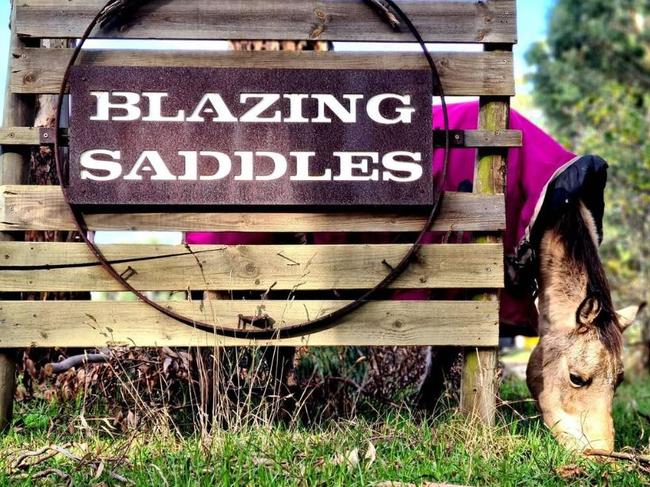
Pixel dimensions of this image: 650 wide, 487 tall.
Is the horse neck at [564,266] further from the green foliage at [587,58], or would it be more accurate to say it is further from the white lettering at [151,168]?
the green foliage at [587,58]

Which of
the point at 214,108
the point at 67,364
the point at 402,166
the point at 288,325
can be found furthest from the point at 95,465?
the point at 402,166

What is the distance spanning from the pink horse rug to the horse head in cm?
11

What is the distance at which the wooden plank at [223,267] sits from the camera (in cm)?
443

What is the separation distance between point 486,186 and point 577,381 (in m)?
1.12

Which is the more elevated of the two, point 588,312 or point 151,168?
point 151,168

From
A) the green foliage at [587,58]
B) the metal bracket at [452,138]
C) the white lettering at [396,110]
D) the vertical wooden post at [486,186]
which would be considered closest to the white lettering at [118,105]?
the white lettering at [396,110]

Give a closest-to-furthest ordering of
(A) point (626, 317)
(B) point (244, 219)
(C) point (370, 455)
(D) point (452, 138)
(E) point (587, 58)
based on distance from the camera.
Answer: (C) point (370, 455)
(B) point (244, 219)
(D) point (452, 138)
(A) point (626, 317)
(E) point (587, 58)

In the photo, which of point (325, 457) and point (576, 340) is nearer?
point (325, 457)

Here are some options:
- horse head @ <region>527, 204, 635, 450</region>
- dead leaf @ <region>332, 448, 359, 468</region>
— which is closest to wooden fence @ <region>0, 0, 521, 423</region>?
horse head @ <region>527, 204, 635, 450</region>

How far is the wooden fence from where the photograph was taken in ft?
14.5

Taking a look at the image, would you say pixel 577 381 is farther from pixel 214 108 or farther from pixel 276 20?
pixel 276 20

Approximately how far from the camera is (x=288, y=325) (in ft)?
14.6

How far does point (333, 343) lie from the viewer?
14.7 ft

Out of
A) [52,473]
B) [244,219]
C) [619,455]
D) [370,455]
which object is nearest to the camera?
[52,473]
